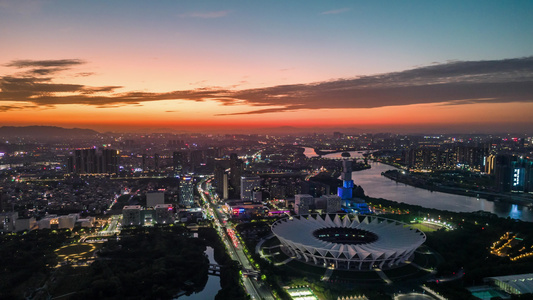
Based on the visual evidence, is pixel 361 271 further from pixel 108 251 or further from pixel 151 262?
pixel 108 251

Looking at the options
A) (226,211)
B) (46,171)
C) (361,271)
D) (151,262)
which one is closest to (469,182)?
(226,211)

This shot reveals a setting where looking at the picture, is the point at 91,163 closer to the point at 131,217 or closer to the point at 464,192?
the point at 131,217

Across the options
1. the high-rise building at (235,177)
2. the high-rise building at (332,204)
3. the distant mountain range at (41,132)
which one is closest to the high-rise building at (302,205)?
the high-rise building at (332,204)

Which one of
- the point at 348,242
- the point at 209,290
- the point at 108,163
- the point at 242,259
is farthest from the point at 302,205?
the point at 108,163

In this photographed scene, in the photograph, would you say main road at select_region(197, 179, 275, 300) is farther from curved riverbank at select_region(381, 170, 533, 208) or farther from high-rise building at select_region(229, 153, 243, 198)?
curved riverbank at select_region(381, 170, 533, 208)

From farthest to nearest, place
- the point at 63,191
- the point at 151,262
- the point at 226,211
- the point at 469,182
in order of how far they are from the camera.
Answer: the point at 469,182, the point at 63,191, the point at 226,211, the point at 151,262
